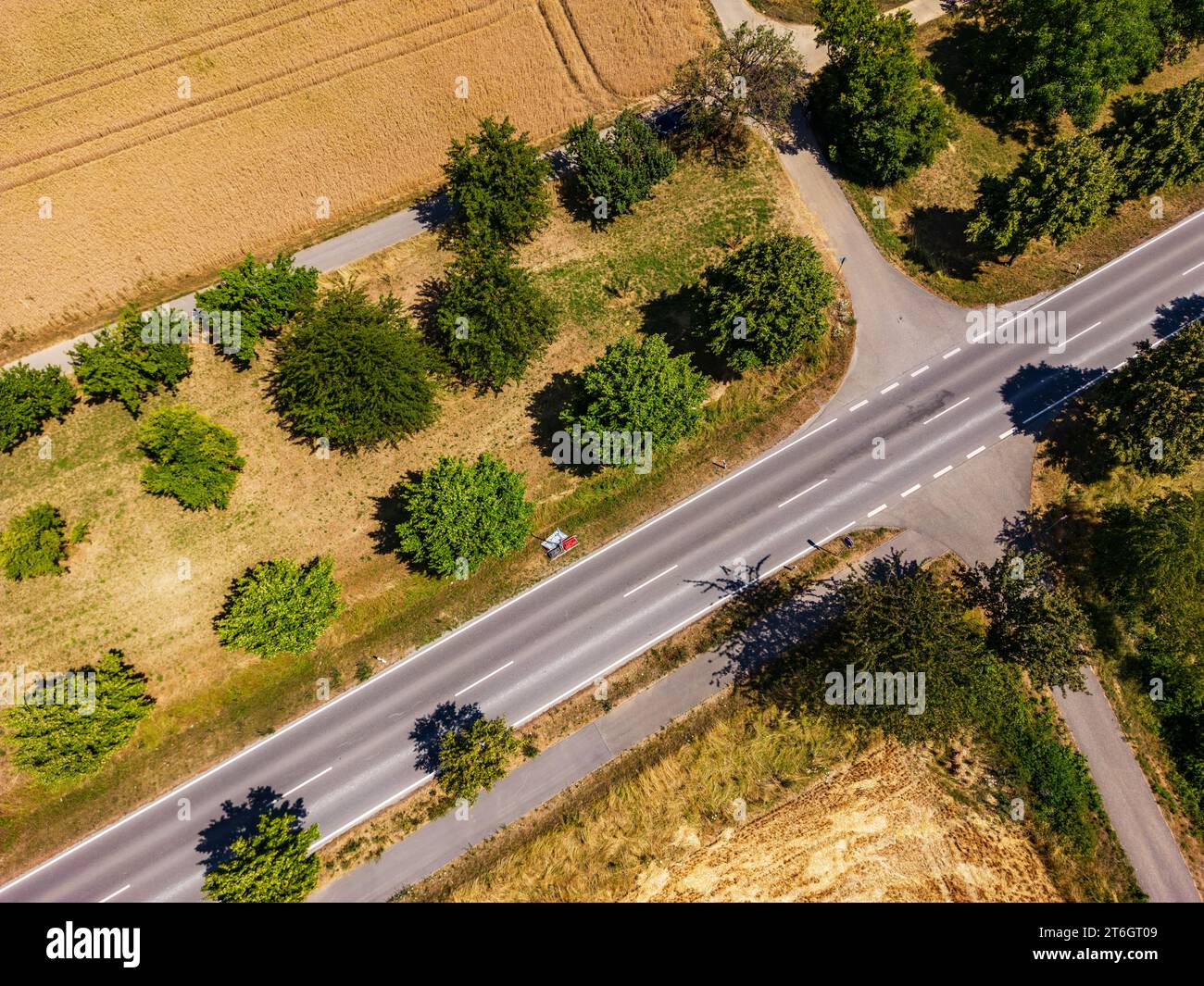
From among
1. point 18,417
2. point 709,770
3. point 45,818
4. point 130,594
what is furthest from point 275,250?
point 709,770

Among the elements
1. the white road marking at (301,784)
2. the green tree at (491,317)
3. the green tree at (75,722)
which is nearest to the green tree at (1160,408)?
the green tree at (491,317)

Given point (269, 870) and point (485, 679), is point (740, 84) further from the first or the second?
point (269, 870)

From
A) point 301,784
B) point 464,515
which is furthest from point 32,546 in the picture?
point 464,515

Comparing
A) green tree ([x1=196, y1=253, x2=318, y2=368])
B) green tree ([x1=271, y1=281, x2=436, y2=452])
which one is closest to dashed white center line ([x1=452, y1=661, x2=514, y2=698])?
green tree ([x1=271, y1=281, x2=436, y2=452])

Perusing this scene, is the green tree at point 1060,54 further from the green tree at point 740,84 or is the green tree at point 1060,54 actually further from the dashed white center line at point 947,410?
the dashed white center line at point 947,410

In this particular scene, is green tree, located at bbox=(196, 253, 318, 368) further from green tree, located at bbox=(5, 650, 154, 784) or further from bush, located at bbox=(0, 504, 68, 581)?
green tree, located at bbox=(5, 650, 154, 784)
